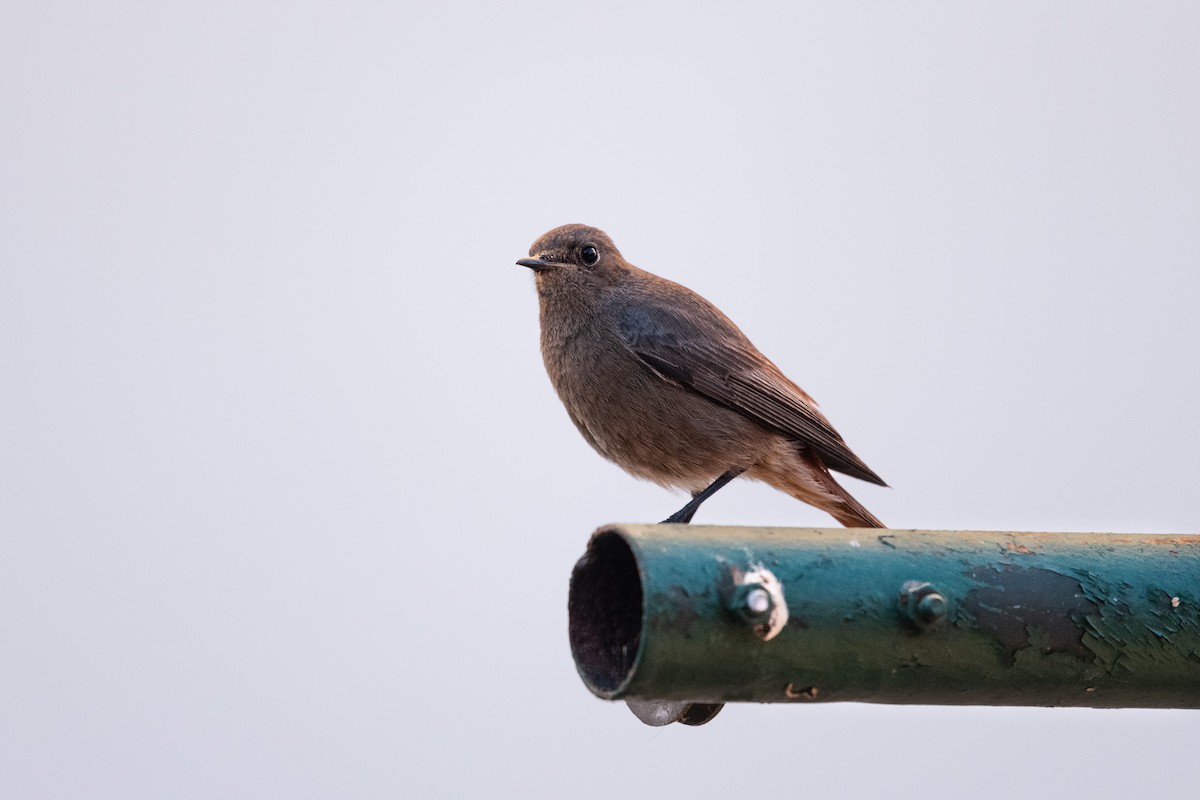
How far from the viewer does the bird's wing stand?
6.09 m

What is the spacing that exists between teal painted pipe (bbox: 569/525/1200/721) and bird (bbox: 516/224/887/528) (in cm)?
233

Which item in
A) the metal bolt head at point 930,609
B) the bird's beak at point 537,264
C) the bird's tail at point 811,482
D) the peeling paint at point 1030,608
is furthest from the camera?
the bird's beak at point 537,264

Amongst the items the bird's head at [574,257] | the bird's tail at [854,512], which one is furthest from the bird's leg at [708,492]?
the bird's head at [574,257]

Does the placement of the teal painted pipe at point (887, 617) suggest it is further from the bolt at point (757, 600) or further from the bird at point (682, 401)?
the bird at point (682, 401)

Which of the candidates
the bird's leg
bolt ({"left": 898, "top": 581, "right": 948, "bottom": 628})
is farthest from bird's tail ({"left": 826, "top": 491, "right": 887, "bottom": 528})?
bolt ({"left": 898, "top": 581, "right": 948, "bottom": 628})

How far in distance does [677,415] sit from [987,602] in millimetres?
2559

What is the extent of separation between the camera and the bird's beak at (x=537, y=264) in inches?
257

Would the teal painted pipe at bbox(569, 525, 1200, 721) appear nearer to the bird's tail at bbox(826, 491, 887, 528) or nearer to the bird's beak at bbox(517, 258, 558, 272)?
the bird's tail at bbox(826, 491, 887, 528)

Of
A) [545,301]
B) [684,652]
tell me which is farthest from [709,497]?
[684,652]

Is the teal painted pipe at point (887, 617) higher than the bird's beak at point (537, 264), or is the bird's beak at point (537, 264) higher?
the bird's beak at point (537, 264)

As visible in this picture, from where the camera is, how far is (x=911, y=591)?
3465 millimetres

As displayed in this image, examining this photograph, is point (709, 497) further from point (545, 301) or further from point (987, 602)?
point (987, 602)

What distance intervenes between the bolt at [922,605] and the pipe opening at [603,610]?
0.64 metres

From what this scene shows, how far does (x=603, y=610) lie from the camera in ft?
11.8
